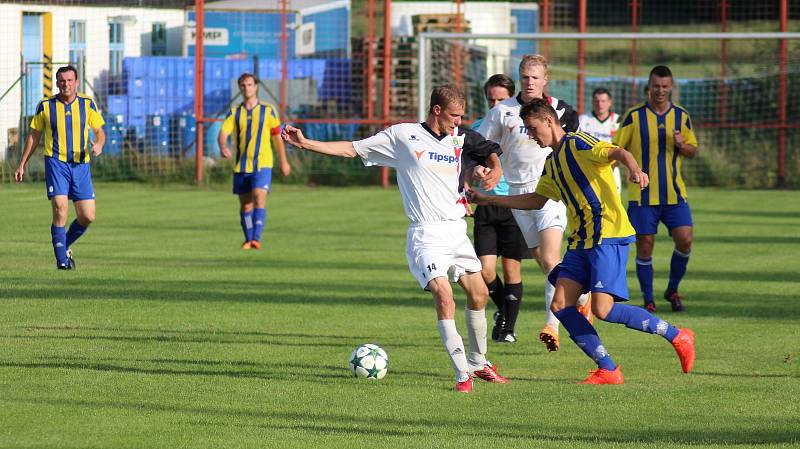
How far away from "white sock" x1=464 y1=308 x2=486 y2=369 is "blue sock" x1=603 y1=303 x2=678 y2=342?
80 centimetres

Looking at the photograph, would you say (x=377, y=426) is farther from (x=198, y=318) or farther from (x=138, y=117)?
(x=138, y=117)

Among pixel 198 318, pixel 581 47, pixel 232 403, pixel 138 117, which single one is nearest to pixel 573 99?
pixel 581 47

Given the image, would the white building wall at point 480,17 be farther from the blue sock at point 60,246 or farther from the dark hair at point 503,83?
the dark hair at point 503,83

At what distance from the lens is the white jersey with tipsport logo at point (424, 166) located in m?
8.14

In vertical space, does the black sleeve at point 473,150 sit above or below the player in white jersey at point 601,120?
below

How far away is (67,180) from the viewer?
45.8 ft

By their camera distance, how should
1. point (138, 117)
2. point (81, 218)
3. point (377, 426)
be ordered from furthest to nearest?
1. point (138, 117)
2. point (81, 218)
3. point (377, 426)

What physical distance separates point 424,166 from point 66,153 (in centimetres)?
686

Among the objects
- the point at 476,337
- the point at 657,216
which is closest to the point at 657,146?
the point at 657,216

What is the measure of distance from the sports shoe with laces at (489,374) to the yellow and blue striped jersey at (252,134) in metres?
8.91

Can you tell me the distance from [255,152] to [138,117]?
466 inches

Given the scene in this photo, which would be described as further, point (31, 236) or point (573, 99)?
point (573, 99)

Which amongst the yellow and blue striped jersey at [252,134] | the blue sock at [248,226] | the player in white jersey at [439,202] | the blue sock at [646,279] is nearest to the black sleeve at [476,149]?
the player in white jersey at [439,202]

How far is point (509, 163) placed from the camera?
32.6 feet
